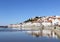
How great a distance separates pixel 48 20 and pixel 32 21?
49.4 ft

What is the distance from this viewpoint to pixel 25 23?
131 meters

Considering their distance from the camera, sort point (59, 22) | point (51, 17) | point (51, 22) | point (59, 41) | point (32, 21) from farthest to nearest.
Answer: point (32, 21), point (51, 17), point (51, 22), point (59, 22), point (59, 41)

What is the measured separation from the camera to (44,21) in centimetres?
11494

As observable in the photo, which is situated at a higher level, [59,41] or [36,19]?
[36,19]

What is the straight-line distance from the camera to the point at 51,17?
116188 millimetres

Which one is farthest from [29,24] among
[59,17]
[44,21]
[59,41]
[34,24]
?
[59,41]

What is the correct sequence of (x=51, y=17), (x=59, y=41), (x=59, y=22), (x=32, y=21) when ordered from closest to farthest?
(x=59, y=41) < (x=59, y=22) < (x=51, y=17) < (x=32, y=21)

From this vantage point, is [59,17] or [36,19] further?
[36,19]

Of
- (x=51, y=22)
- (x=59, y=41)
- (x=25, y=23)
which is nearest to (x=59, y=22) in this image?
(x=51, y=22)

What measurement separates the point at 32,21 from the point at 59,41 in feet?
339

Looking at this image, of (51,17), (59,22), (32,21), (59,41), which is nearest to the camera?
(59,41)

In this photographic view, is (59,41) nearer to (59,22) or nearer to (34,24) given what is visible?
(59,22)

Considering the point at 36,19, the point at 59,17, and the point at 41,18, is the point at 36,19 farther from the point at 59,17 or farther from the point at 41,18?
the point at 59,17

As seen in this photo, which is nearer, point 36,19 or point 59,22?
point 59,22
